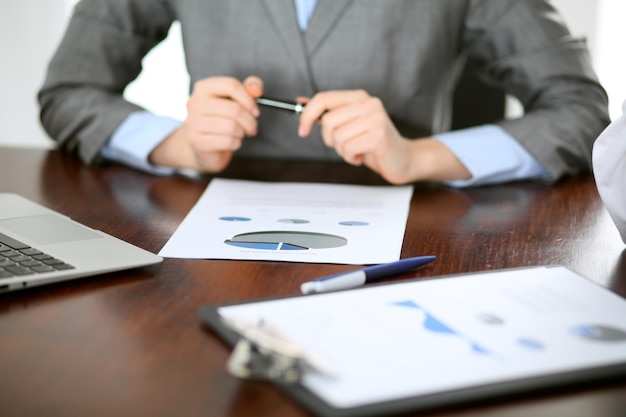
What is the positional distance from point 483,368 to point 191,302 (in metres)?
0.27

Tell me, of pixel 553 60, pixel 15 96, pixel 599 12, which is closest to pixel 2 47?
pixel 15 96

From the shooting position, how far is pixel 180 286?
76cm

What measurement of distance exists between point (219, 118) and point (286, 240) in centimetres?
31

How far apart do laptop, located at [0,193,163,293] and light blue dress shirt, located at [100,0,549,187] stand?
10.9 inches

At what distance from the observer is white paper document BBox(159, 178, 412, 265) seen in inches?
33.9

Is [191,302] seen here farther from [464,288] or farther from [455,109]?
[455,109]

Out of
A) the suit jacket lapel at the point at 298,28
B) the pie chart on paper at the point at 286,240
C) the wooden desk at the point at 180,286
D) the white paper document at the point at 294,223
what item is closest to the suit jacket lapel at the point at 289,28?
the suit jacket lapel at the point at 298,28

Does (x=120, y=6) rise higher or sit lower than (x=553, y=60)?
higher

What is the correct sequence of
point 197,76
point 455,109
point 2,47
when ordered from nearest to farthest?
point 197,76, point 455,109, point 2,47

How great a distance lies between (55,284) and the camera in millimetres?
761

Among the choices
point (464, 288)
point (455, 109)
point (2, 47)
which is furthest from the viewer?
point (2, 47)

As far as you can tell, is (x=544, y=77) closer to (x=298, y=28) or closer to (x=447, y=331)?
(x=298, y=28)

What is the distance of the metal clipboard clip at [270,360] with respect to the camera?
21.5 inches

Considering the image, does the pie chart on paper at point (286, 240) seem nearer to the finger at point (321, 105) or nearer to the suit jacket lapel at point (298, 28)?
the finger at point (321, 105)
